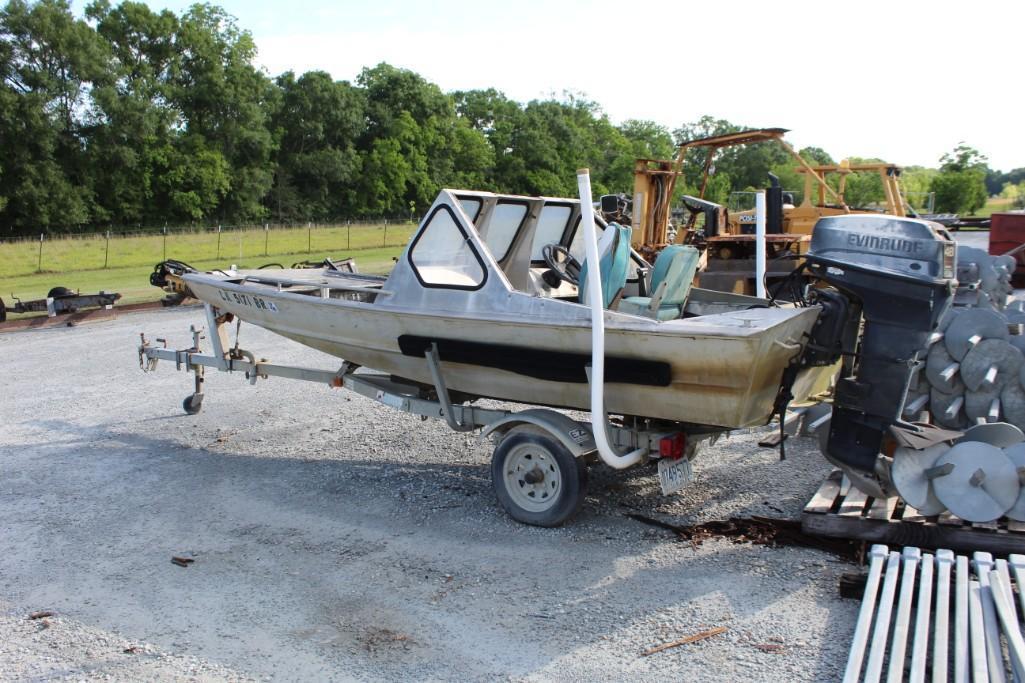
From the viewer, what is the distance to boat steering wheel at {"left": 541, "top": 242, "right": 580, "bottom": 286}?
6355mm

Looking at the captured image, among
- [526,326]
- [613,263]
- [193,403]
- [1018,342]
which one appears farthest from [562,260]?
[193,403]

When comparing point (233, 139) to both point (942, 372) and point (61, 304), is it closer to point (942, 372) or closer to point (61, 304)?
point (61, 304)

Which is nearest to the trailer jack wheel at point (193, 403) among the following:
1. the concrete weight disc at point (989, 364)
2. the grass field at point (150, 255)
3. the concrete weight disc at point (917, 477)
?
the concrete weight disc at point (917, 477)

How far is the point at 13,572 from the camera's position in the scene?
15.4 ft

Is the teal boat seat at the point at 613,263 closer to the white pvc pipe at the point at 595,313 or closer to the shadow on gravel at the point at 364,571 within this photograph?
the white pvc pipe at the point at 595,313

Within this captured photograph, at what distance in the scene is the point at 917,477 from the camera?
447cm

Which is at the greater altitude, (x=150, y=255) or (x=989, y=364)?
(x=150, y=255)

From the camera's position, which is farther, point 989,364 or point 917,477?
point 989,364

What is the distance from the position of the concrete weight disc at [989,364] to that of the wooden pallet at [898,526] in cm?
140

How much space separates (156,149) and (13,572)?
161 ft

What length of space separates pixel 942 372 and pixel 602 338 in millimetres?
2884

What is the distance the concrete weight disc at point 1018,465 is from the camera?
4273mm

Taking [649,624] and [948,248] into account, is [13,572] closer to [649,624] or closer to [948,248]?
[649,624]

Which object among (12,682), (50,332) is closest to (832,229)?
(12,682)
